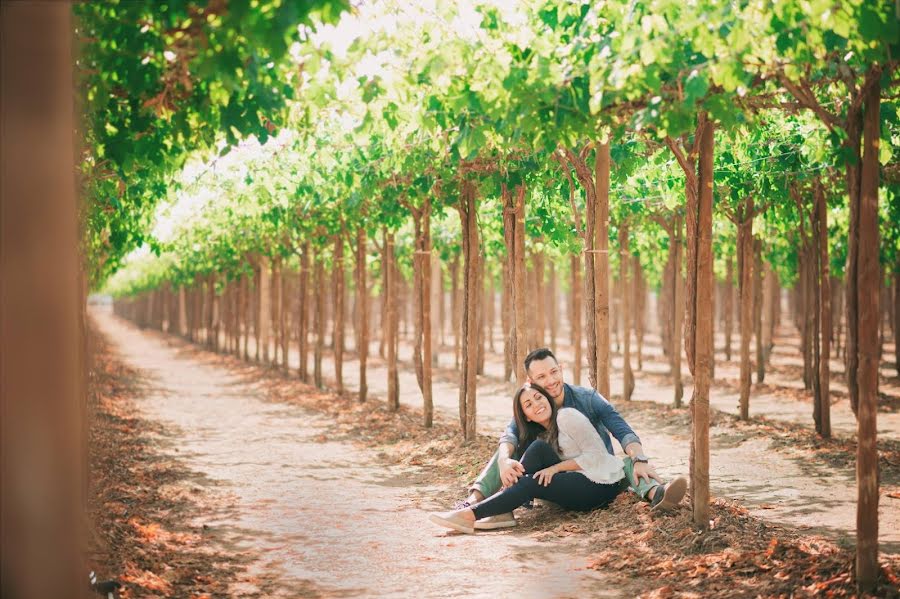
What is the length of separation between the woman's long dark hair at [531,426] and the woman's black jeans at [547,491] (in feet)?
0.44

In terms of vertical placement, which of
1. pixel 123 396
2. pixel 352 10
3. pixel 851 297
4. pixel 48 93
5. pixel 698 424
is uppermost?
pixel 352 10

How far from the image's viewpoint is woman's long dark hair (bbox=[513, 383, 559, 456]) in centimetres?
770

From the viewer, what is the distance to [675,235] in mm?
15297

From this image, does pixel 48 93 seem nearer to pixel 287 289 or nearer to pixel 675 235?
pixel 675 235

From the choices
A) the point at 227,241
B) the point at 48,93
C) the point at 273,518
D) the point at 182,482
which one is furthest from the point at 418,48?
the point at 227,241

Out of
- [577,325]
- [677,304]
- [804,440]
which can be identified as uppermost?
[677,304]

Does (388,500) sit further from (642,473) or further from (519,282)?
(519,282)

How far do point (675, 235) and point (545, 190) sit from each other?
17.6 feet

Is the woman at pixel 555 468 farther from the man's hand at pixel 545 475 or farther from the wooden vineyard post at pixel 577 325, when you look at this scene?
the wooden vineyard post at pixel 577 325

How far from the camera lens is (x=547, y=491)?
7590 mm

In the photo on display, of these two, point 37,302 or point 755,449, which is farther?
point 755,449

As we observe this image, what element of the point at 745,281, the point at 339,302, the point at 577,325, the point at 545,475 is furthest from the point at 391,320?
the point at 545,475

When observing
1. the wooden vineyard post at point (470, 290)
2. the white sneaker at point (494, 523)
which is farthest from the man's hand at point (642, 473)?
the wooden vineyard post at point (470, 290)

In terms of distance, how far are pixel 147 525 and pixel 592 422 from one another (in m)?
3.79
